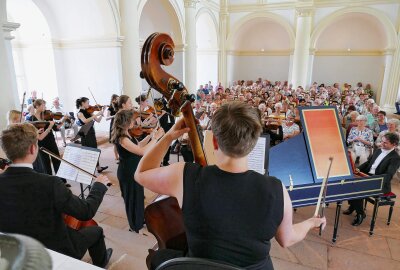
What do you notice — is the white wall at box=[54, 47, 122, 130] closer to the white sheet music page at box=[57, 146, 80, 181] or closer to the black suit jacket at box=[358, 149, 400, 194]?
the white sheet music page at box=[57, 146, 80, 181]

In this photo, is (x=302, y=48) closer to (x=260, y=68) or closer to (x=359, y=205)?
(x=260, y=68)

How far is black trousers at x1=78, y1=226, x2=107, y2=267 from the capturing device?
2.53m

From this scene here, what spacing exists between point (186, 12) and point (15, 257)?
39.0 ft

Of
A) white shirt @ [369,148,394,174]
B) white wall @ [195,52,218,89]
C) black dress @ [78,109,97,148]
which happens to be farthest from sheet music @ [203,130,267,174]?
white wall @ [195,52,218,89]

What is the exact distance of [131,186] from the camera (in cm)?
353

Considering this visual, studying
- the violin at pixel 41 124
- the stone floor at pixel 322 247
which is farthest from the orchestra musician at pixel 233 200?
the violin at pixel 41 124

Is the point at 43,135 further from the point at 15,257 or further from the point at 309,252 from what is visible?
the point at 15,257

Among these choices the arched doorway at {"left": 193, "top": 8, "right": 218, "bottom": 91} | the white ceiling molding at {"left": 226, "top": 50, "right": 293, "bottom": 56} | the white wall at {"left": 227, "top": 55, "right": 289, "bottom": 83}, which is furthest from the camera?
the white wall at {"left": 227, "top": 55, "right": 289, "bottom": 83}

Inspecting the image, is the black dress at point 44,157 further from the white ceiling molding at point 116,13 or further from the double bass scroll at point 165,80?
the white ceiling molding at point 116,13

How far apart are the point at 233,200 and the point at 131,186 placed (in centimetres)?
252

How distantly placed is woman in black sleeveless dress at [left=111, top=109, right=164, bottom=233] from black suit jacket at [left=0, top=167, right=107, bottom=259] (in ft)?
4.31

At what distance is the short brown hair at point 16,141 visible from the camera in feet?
6.38

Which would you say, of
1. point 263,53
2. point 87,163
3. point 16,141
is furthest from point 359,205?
point 263,53

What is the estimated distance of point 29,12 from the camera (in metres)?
8.36
